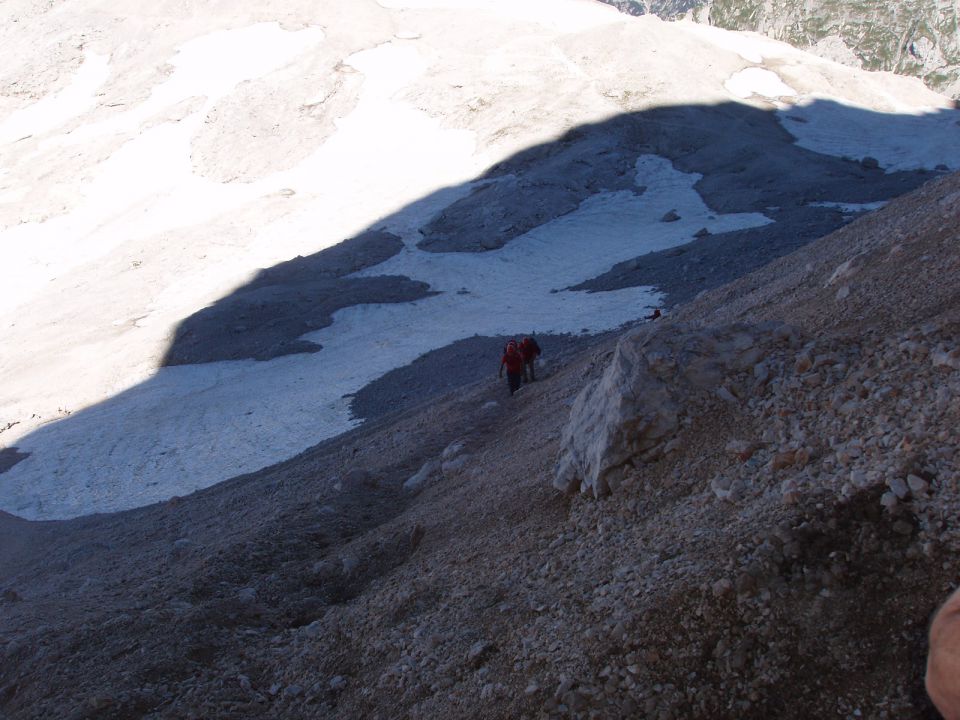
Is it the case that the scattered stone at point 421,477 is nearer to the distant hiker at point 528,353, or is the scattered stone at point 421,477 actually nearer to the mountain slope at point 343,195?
the distant hiker at point 528,353

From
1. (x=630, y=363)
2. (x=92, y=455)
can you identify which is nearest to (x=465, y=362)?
(x=92, y=455)

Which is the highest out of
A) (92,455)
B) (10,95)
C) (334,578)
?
(10,95)

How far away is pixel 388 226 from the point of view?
43.6m

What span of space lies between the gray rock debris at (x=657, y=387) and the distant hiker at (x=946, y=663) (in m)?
3.28

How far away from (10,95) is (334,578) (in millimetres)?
73046

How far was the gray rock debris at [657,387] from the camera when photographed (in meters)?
7.39

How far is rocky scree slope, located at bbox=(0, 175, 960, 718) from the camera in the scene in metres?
4.82

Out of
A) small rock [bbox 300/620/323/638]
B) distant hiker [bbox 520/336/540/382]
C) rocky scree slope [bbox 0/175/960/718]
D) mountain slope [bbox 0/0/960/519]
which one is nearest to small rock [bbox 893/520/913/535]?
rocky scree slope [bbox 0/175/960/718]

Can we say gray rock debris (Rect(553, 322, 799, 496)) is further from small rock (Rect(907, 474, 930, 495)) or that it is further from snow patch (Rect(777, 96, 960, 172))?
snow patch (Rect(777, 96, 960, 172))

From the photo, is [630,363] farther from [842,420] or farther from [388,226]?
[388,226]

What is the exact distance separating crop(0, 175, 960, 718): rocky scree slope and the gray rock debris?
24 mm

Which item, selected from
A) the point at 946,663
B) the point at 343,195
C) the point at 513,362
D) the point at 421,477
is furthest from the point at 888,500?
the point at 343,195

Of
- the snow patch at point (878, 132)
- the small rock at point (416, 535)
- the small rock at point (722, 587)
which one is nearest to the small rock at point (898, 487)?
the small rock at point (722, 587)

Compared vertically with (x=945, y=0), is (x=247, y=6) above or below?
above
